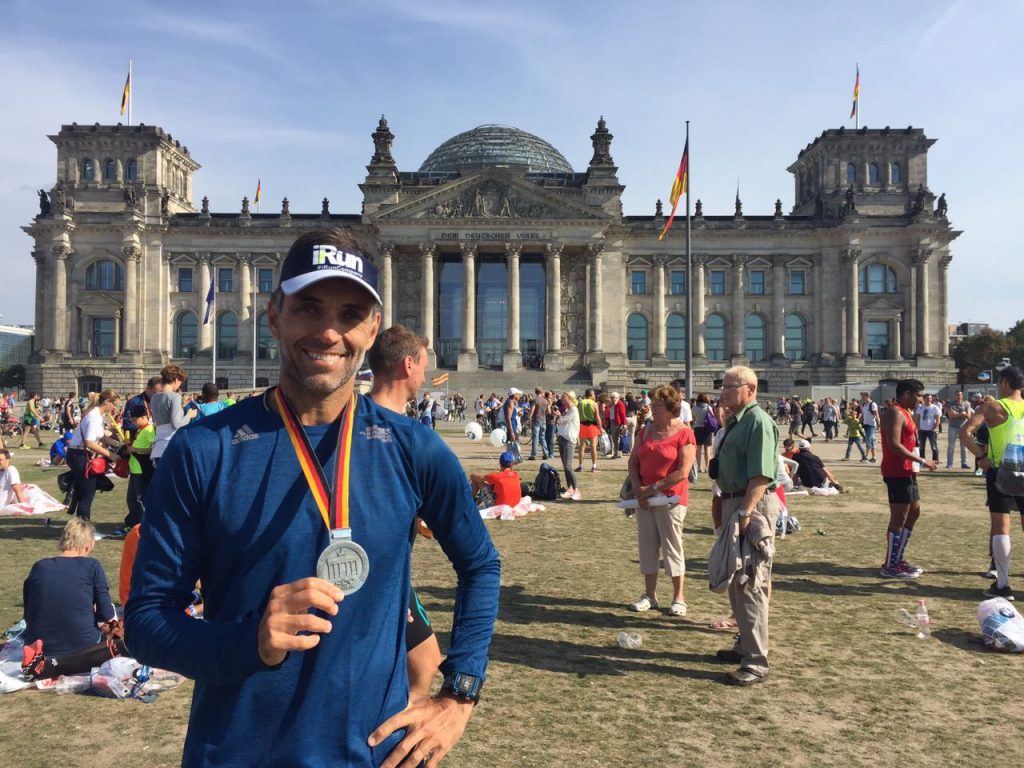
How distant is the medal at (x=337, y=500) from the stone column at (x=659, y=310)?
191 ft

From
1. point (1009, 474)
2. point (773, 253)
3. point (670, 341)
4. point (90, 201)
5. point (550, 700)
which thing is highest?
point (90, 201)

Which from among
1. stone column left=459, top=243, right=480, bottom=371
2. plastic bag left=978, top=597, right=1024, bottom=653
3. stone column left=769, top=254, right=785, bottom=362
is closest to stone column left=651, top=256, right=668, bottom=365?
stone column left=769, top=254, right=785, bottom=362

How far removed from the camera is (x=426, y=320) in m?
57.8

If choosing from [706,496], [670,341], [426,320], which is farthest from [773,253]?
[706,496]

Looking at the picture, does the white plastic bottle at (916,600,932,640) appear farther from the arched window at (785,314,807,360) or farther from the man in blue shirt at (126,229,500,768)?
the arched window at (785,314,807,360)

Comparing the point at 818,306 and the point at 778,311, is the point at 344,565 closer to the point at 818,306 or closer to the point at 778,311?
the point at 778,311

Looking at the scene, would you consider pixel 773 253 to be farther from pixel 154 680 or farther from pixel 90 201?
pixel 154 680

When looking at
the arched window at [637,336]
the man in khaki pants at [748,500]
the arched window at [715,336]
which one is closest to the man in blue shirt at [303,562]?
the man in khaki pants at [748,500]

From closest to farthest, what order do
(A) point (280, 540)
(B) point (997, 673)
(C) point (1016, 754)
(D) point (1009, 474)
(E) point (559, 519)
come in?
1. (A) point (280, 540)
2. (C) point (1016, 754)
3. (B) point (997, 673)
4. (D) point (1009, 474)
5. (E) point (559, 519)

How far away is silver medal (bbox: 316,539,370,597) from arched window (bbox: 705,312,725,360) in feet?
199

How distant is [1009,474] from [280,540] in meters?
8.34

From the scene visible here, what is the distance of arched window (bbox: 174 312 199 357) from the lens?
59.8 meters

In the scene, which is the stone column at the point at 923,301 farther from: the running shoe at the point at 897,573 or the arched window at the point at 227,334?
the running shoe at the point at 897,573

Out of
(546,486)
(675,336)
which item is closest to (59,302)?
(675,336)
